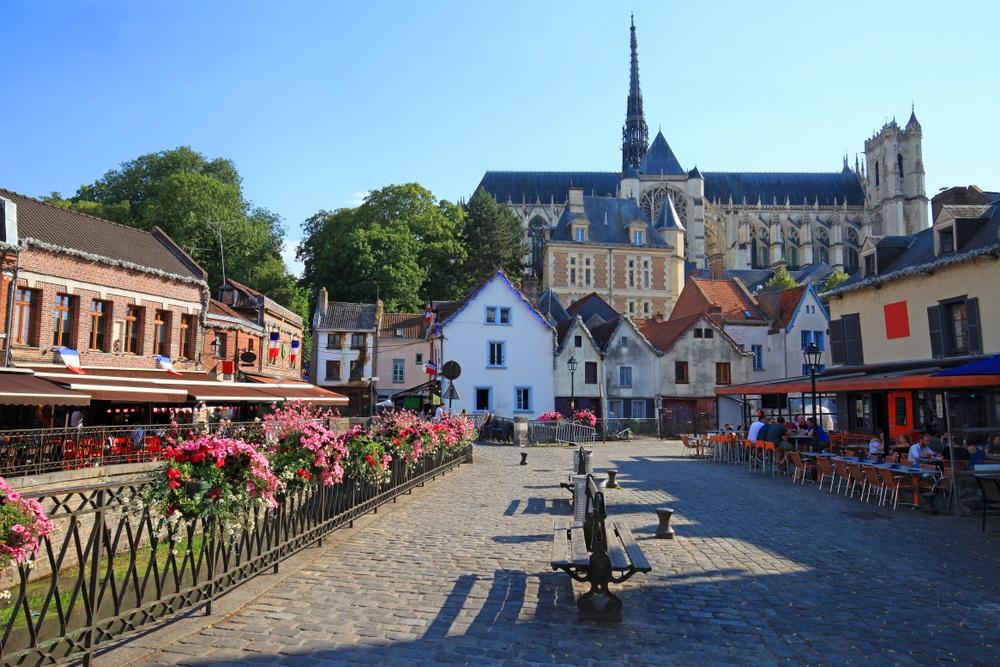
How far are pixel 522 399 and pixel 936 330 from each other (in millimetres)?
22216

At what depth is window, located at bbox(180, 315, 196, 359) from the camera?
1054 inches

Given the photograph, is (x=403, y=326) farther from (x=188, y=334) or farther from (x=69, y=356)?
(x=69, y=356)

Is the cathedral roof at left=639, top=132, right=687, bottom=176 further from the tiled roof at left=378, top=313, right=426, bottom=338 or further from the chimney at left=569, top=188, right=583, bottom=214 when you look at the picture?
the tiled roof at left=378, top=313, right=426, bottom=338

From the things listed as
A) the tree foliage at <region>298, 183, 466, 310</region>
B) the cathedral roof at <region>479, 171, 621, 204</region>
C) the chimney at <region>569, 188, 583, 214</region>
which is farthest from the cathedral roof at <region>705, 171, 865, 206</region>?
the tree foliage at <region>298, 183, 466, 310</region>

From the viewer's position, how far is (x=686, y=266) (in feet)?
297

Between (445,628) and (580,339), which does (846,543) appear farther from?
(580,339)

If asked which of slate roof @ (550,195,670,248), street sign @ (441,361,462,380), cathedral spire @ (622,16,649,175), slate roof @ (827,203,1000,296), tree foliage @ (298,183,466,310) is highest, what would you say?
cathedral spire @ (622,16,649,175)

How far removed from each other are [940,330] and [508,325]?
22.6 meters

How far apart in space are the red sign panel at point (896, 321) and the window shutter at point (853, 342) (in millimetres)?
1549

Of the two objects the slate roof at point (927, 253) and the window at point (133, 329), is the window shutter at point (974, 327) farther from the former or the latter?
the window at point (133, 329)

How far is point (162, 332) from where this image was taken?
2562 centimetres

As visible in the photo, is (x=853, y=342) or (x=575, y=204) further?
(x=575, y=204)

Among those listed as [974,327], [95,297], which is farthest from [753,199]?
[95,297]

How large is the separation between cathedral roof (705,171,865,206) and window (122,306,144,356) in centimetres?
10396
